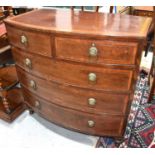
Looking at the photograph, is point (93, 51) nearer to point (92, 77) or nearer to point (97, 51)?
point (97, 51)

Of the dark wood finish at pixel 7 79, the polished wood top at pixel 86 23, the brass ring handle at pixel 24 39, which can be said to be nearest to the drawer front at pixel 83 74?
the brass ring handle at pixel 24 39

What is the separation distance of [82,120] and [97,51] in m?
0.60

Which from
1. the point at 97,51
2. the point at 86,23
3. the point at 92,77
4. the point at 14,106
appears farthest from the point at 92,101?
the point at 14,106

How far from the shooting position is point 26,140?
1571mm

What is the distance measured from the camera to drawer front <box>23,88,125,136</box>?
1.30 meters

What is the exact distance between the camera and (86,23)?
1.15 metres

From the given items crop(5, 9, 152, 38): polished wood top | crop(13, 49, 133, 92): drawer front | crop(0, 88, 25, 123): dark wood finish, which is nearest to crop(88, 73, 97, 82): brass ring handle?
crop(13, 49, 133, 92): drawer front

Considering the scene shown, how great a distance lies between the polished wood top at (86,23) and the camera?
3.22 feet

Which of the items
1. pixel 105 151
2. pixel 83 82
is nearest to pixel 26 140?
pixel 105 151

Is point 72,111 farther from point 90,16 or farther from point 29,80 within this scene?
point 90,16

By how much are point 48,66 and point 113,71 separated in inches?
17.7

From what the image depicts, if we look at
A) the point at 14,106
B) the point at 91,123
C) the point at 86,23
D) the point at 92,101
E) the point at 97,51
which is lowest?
the point at 14,106

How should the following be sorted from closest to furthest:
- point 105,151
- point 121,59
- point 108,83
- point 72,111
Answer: point 121,59, point 108,83, point 72,111, point 105,151
